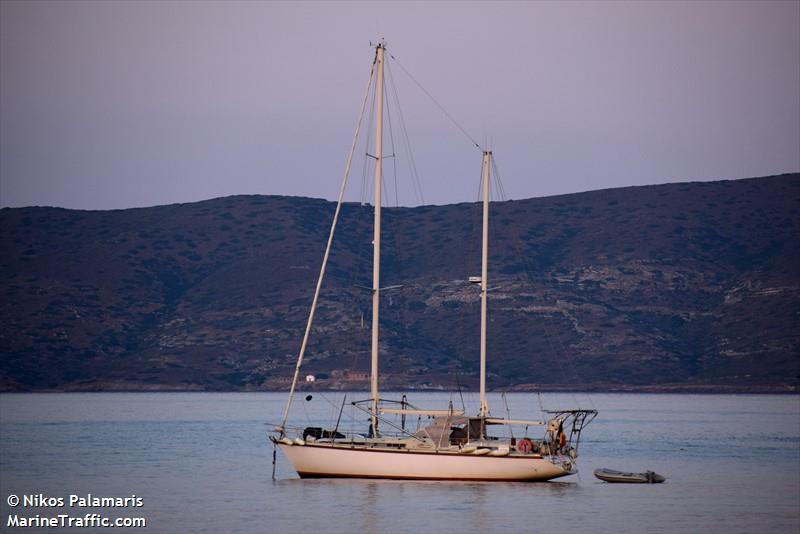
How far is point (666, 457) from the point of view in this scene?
72.2 m

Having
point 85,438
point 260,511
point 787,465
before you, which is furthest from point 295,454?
point 85,438

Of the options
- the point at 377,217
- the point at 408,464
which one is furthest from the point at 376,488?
the point at 377,217

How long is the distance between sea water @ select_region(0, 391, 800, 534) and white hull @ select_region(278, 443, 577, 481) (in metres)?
0.53

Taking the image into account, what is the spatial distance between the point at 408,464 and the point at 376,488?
1.41 metres

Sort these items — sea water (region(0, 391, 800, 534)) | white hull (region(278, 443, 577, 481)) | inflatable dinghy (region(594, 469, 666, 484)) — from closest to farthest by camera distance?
sea water (region(0, 391, 800, 534))
white hull (region(278, 443, 577, 481))
inflatable dinghy (region(594, 469, 666, 484))

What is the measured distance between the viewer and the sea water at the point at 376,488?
4250 cm

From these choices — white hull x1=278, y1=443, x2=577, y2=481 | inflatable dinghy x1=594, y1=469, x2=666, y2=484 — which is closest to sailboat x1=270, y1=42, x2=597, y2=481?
white hull x1=278, y1=443, x2=577, y2=481

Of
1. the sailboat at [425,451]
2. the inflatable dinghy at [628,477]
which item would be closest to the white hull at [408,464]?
the sailboat at [425,451]

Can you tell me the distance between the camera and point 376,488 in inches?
1892

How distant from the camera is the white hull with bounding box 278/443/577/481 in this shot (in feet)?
158

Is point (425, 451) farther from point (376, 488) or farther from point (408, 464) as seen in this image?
point (376, 488)

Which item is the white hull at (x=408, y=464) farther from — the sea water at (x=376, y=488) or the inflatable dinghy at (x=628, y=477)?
the inflatable dinghy at (x=628, y=477)

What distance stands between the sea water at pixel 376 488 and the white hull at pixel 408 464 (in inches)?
20.8

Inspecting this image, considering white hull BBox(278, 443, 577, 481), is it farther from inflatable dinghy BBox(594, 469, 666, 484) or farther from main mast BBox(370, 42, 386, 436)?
inflatable dinghy BBox(594, 469, 666, 484)
